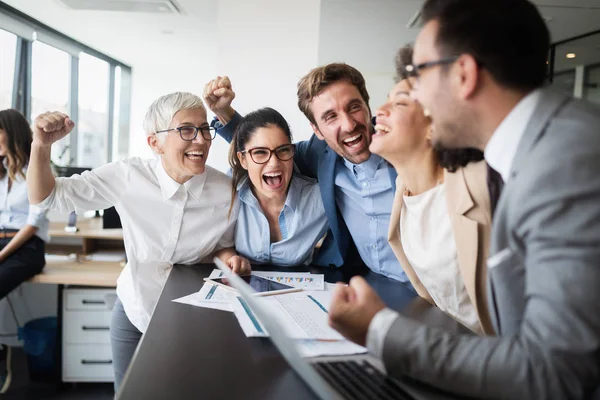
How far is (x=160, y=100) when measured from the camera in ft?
6.49

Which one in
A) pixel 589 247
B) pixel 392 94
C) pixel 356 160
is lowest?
pixel 589 247

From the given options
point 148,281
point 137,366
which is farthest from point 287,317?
point 148,281

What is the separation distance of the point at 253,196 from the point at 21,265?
208 centimetres

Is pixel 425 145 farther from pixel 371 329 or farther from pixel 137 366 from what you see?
pixel 137 366

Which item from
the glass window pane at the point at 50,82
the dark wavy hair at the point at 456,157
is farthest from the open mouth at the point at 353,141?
the glass window pane at the point at 50,82

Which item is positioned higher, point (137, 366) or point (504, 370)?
point (504, 370)

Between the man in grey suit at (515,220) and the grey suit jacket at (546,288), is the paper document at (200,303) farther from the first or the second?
the grey suit jacket at (546,288)

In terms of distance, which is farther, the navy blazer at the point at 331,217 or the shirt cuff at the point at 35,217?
the shirt cuff at the point at 35,217

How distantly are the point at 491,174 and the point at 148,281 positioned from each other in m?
1.45

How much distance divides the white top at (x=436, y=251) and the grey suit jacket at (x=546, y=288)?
2.02ft

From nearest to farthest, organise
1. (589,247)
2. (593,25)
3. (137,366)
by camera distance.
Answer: (589,247)
(137,366)
(593,25)

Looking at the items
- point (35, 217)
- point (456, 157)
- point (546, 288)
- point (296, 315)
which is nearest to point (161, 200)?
point (296, 315)

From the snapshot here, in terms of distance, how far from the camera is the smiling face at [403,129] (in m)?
1.41

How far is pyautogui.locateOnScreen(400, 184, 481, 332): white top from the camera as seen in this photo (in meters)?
1.33
